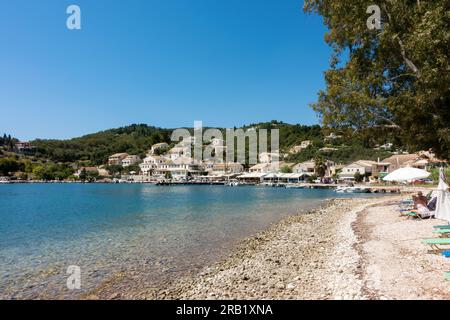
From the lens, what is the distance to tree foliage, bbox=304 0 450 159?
896 cm

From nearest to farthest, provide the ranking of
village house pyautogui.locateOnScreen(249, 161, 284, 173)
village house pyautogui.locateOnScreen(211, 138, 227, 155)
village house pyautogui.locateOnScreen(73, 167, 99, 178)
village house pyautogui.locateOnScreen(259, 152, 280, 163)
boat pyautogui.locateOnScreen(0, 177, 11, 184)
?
village house pyautogui.locateOnScreen(249, 161, 284, 173) → village house pyautogui.locateOnScreen(259, 152, 280, 163) → boat pyautogui.locateOnScreen(0, 177, 11, 184) → village house pyautogui.locateOnScreen(73, 167, 99, 178) → village house pyautogui.locateOnScreen(211, 138, 227, 155)

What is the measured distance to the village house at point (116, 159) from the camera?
495 ft

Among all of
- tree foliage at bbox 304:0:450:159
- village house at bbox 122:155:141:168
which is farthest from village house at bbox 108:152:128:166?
tree foliage at bbox 304:0:450:159

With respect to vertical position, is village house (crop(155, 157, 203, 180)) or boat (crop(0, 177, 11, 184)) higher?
village house (crop(155, 157, 203, 180))

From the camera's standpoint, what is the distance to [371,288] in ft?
19.6

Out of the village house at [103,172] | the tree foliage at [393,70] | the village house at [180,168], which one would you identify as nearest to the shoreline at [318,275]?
the tree foliage at [393,70]

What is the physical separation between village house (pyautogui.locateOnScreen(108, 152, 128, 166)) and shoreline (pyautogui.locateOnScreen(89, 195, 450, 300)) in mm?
147704

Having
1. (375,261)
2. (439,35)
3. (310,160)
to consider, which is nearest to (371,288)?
(375,261)

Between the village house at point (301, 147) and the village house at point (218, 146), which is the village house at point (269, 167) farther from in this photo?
the village house at point (218, 146)

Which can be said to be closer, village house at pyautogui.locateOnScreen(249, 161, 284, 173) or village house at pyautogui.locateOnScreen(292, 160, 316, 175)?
village house at pyautogui.locateOnScreen(292, 160, 316, 175)

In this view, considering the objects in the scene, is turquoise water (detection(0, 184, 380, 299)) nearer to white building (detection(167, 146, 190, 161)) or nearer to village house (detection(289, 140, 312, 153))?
village house (detection(289, 140, 312, 153))

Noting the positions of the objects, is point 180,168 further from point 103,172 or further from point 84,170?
point 84,170

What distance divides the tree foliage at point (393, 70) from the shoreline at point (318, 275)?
4.38 meters

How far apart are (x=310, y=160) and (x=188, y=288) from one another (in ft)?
339
